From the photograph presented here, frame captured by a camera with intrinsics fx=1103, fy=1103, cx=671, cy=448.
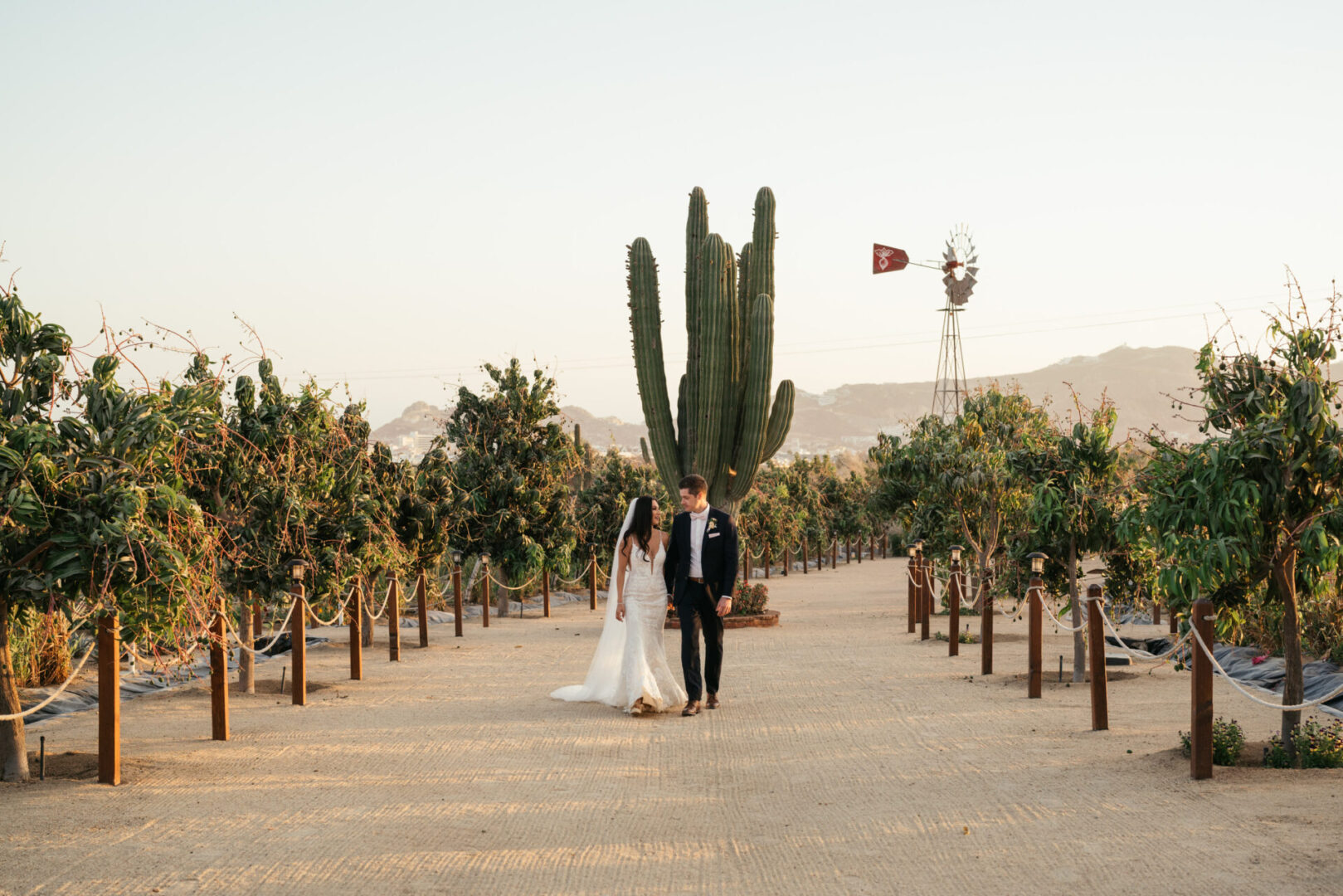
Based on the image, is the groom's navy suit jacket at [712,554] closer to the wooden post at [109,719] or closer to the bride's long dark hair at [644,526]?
the bride's long dark hair at [644,526]

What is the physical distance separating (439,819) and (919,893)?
8.81ft

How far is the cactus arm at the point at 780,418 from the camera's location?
65.3 feet

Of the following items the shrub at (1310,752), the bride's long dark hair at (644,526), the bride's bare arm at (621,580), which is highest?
the bride's long dark hair at (644,526)

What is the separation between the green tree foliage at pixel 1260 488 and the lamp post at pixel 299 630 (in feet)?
23.1

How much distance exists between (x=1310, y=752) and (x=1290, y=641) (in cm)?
68

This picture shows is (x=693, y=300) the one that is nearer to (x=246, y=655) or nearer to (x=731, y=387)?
(x=731, y=387)

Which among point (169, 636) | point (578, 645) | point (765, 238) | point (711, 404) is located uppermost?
point (765, 238)

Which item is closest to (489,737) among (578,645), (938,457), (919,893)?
(919,893)

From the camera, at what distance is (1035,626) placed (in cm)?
1003

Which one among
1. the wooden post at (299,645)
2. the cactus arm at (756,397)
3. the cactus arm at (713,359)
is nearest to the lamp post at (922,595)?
the cactus arm at (756,397)

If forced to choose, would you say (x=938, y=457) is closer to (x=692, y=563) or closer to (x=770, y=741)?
(x=692, y=563)

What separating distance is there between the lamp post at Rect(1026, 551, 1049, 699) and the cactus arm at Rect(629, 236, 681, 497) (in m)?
10.5

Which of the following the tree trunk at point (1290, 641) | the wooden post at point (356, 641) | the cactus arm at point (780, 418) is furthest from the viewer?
the cactus arm at point (780, 418)

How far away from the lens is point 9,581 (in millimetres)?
6227
